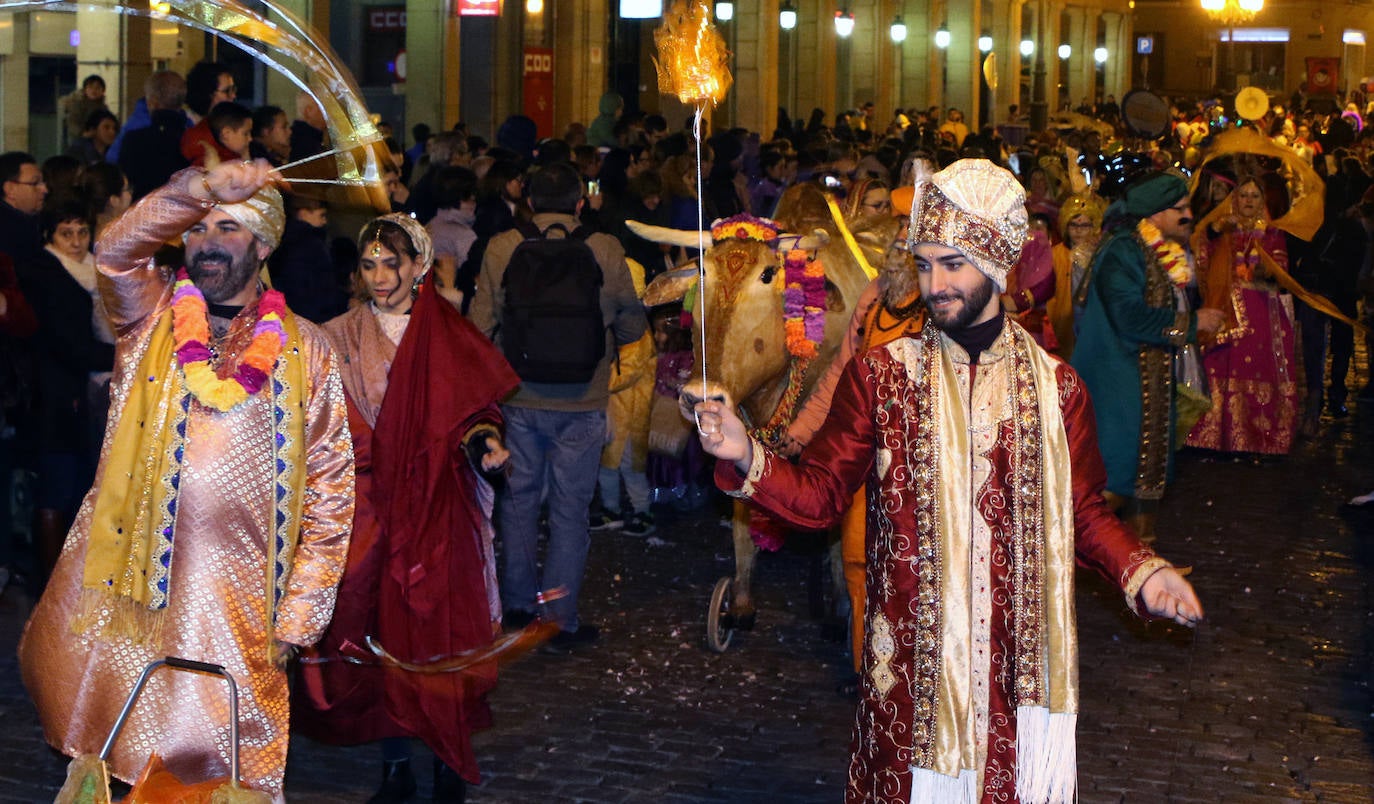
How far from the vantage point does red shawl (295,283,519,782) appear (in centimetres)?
631

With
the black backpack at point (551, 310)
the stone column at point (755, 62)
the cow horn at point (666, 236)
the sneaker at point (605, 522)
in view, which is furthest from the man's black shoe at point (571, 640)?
the stone column at point (755, 62)

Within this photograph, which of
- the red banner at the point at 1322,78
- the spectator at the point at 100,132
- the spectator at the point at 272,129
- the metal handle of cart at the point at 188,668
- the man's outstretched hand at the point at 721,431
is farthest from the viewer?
the red banner at the point at 1322,78

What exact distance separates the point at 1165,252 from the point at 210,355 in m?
5.87

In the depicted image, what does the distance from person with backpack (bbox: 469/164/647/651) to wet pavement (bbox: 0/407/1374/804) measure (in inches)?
15.8

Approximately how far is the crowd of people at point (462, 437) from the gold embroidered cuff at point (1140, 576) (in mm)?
12

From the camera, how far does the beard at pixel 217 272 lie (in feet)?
16.7

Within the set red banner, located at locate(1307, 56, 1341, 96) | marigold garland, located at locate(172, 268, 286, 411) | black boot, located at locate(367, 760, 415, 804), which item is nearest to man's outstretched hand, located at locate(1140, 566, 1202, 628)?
marigold garland, located at locate(172, 268, 286, 411)

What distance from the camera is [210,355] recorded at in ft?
16.3

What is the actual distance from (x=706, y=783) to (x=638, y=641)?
1974 millimetres

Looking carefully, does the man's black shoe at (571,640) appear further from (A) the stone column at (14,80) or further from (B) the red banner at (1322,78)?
(B) the red banner at (1322,78)

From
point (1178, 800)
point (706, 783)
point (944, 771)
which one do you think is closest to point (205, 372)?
point (944, 771)

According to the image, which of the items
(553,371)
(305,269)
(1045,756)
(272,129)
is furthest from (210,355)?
(272,129)

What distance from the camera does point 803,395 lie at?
8219 mm

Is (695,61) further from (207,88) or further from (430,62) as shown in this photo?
(430,62)
